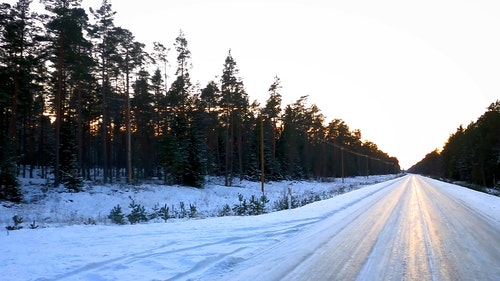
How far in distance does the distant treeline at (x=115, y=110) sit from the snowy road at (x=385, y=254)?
22427 millimetres

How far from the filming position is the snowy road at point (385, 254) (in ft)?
18.4

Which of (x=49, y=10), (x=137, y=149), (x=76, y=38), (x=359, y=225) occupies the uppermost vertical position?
(x=49, y=10)

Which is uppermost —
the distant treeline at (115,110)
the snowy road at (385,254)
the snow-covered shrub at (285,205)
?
the distant treeline at (115,110)

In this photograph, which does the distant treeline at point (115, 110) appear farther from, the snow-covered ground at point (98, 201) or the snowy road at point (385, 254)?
the snowy road at point (385, 254)

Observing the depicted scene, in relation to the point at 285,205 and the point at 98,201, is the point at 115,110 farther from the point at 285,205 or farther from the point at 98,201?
Result: the point at 285,205

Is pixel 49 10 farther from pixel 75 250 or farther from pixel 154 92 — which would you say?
pixel 75 250

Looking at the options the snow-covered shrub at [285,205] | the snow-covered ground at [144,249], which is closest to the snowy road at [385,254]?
the snow-covered ground at [144,249]

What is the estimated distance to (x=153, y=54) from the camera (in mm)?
42344

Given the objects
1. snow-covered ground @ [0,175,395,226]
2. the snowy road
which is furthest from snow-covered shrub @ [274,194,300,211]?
the snowy road

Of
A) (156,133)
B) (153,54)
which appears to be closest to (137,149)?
(156,133)

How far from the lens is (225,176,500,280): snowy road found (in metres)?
5.61

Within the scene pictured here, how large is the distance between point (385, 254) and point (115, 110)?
147ft

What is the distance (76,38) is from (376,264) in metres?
28.6

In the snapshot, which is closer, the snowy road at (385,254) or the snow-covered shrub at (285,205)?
the snowy road at (385,254)
